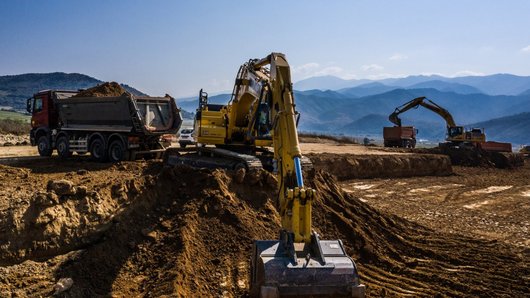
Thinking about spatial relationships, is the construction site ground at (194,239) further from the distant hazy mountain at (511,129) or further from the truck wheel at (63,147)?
the distant hazy mountain at (511,129)

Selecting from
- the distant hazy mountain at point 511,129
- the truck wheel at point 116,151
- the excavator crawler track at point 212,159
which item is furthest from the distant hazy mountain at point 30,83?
the distant hazy mountain at point 511,129

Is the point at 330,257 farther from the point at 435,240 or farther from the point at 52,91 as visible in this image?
the point at 52,91

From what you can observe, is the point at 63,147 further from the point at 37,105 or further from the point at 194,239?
the point at 194,239

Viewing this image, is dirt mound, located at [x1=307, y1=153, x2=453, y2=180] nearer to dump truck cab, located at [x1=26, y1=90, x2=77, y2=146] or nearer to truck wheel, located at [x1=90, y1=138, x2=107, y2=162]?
truck wheel, located at [x1=90, y1=138, x2=107, y2=162]

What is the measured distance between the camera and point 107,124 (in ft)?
54.6

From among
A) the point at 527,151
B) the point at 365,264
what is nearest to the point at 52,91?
the point at 365,264

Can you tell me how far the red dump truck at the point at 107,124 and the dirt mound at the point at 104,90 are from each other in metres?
0.75

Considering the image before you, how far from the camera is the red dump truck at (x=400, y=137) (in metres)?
36.9

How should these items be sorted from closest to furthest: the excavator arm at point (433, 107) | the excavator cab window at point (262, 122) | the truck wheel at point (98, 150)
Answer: the excavator cab window at point (262, 122), the truck wheel at point (98, 150), the excavator arm at point (433, 107)

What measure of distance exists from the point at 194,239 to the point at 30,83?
374 feet

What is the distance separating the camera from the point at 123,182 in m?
9.61

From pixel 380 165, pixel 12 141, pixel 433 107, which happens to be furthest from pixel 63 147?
pixel 433 107

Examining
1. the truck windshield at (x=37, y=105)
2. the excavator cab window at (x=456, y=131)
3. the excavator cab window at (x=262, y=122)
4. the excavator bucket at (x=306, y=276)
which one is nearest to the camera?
the excavator bucket at (x=306, y=276)

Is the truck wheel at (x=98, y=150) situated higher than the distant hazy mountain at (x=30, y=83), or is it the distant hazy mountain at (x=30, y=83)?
the distant hazy mountain at (x=30, y=83)
